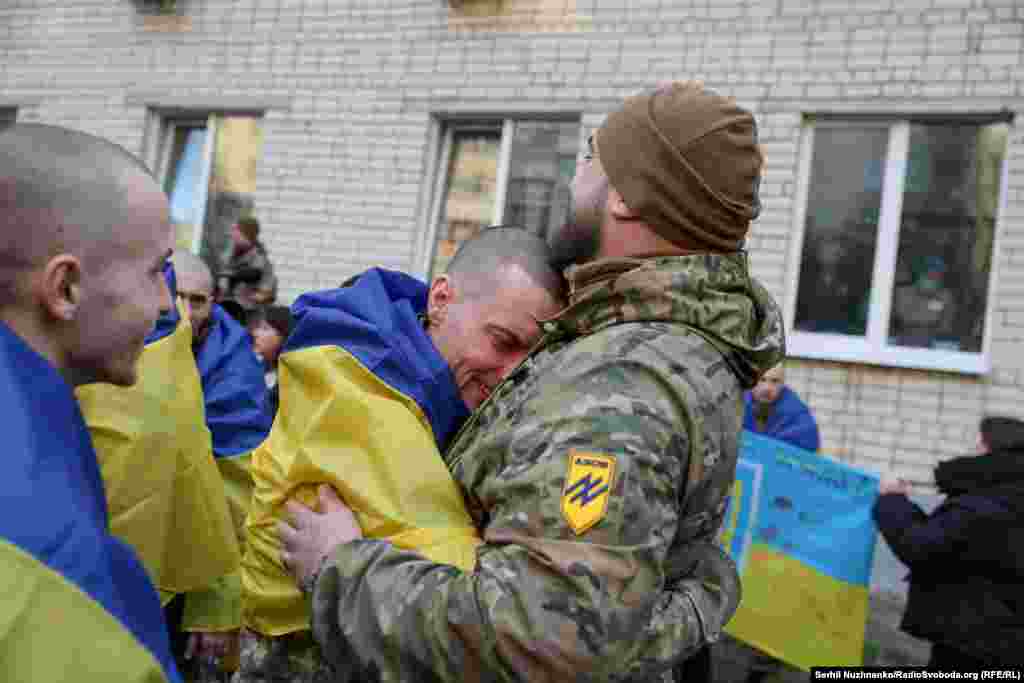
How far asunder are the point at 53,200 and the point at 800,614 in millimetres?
4178

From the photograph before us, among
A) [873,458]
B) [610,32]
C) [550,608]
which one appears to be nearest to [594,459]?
[550,608]

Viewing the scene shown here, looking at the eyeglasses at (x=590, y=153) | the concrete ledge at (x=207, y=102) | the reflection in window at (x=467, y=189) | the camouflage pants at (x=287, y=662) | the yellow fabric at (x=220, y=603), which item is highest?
the concrete ledge at (x=207, y=102)

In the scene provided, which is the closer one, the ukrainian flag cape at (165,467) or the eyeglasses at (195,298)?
the ukrainian flag cape at (165,467)

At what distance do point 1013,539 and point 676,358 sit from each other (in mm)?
2901

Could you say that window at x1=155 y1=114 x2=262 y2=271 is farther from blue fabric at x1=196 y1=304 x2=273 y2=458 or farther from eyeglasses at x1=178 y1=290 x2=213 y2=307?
blue fabric at x1=196 y1=304 x2=273 y2=458

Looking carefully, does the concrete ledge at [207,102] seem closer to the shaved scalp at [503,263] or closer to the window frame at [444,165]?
the window frame at [444,165]

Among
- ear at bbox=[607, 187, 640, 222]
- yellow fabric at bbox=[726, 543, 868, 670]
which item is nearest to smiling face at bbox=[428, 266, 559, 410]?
ear at bbox=[607, 187, 640, 222]

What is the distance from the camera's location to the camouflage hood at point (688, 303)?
1382mm

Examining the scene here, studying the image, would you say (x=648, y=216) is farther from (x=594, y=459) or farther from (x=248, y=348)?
(x=248, y=348)

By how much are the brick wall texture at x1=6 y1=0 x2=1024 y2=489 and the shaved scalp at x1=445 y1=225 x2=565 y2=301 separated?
4.80 metres

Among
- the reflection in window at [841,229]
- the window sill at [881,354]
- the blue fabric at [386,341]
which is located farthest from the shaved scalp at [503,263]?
the reflection in window at [841,229]

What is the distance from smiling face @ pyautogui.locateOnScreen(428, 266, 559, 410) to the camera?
5.80 feet

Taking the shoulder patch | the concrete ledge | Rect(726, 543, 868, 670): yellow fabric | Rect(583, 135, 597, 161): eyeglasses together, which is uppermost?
the concrete ledge

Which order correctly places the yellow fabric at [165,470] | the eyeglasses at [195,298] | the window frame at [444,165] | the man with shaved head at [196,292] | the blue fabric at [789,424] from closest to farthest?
the yellow fabric at [165,470] < the man with shaved head at [196,292] < the eyeglasses at [195,298] < the blue fabric at [789,424] < the window frame at [444,165]
